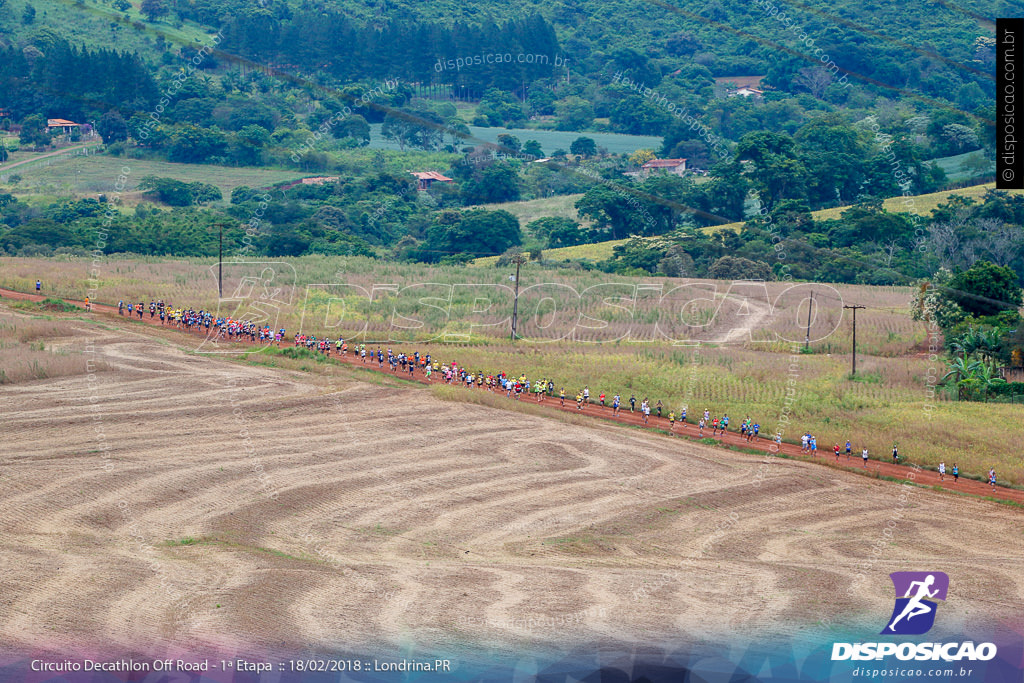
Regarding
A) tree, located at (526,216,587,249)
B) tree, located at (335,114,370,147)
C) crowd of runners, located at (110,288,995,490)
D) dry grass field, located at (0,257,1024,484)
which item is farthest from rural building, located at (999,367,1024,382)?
tree, located at (335,114,370,147)

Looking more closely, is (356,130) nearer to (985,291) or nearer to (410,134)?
(410,134)

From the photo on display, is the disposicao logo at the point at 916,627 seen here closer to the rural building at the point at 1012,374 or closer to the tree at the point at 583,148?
the rural building at the point at 1012,374

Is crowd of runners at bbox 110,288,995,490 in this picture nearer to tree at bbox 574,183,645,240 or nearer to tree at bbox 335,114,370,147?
tree at bbox 574,183,645,240

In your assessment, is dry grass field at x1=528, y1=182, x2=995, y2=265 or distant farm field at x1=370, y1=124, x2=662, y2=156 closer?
dry grass field at x1=528, y1=182, x2=995, y2=265

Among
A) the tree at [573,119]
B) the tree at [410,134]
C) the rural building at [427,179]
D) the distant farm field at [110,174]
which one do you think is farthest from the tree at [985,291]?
the tree at [573,119]

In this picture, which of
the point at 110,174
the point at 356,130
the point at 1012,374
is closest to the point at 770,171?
the point at 356,130

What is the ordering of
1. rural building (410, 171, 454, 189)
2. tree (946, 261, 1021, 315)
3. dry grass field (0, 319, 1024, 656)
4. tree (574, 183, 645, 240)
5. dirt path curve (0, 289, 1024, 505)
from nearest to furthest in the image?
dry grass field (0, 319, 1024, 656) < dirt path curve (0, 289, 1024, 505) < tree (946, 261, 1021, 315) < tree (574, 183, 645, 240) < rural building (410, 171, 454, 189)

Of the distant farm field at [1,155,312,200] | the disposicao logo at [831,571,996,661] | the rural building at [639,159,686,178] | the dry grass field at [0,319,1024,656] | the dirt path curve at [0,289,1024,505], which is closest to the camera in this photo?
the disposicao logo at [831,571,996,661]

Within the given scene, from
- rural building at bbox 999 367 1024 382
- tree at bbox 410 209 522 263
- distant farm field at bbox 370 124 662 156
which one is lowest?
rural building at bbox 999 367 1024 382
